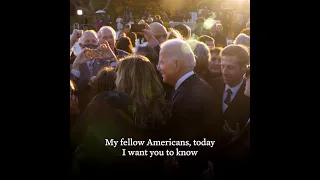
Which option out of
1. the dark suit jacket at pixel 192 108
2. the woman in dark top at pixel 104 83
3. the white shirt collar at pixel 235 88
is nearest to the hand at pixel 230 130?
the dark suit jacket at pixel 192 108

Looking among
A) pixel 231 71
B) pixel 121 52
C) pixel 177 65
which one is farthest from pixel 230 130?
pixel 121 52

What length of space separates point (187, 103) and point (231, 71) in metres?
0.48

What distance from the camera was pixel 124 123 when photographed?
267cm

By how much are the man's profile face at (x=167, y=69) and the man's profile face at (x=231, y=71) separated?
41 cm

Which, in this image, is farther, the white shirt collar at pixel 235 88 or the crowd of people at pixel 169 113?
Answer: the white shirt collar at pixel 235 88

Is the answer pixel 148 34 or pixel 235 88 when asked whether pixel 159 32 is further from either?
pixel 235 88

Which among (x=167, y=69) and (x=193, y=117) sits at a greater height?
(x=167, y=69)

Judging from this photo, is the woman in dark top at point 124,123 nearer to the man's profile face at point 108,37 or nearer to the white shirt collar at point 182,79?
the white shirt collar at point 182,79

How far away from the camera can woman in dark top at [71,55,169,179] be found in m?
2.58

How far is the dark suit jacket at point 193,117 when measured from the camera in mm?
2906

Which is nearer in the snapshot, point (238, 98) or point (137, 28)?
point (238, 98)

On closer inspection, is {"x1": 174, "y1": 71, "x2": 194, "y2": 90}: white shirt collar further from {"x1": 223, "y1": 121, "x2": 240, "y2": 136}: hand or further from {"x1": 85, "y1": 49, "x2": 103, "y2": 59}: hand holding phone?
{"x1": 85, "y1": 49, "x2": 103, "y2": 59}: hand holding phone
